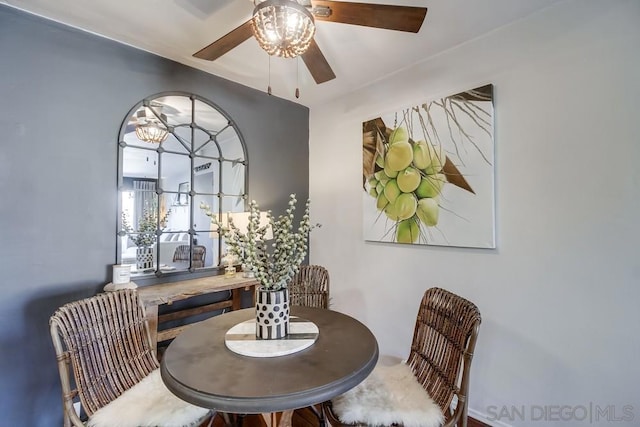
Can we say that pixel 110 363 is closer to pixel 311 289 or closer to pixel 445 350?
pixel 311 289

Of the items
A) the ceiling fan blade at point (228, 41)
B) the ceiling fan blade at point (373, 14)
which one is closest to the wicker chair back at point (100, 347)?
the ceiling fan blade at point (228, 41)

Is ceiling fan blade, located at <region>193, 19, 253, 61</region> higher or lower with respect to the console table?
higher

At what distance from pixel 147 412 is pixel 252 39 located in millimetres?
2236

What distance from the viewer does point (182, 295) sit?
196cm

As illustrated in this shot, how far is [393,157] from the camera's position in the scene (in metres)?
2.47

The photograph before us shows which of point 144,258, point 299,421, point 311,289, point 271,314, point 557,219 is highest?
point 557,219

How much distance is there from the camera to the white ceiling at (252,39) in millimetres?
1694

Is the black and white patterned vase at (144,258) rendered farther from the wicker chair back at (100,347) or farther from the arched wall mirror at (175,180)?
the wicker chair back at (100,347)

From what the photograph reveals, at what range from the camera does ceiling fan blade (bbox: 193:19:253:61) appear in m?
1.57

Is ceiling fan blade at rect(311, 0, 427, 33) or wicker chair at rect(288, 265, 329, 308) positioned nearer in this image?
ceiling fan blade at rect(311, 0, 427, 33)

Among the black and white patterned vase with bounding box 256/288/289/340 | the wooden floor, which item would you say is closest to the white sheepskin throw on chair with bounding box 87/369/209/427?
the black and white patterned vase with bounding box 256/288/289/340

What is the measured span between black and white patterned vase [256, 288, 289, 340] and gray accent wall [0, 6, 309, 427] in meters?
1.32

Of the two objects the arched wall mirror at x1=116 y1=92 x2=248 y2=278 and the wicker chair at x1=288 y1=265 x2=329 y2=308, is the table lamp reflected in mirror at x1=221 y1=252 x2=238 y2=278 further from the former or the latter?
the wicker chair at x1=288 y1=265 x2=329 y2=308

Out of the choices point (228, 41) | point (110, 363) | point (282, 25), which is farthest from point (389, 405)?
point (228, 41)
